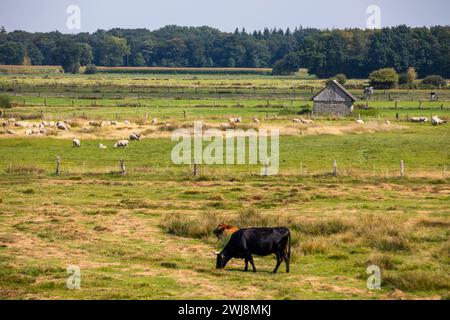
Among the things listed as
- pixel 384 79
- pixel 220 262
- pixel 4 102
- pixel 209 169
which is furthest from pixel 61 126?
pixel 384 79

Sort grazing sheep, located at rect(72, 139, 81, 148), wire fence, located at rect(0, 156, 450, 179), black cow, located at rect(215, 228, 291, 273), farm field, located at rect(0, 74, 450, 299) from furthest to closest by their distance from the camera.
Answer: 1. grazing sheep, located at rect(72, 139, 81, 148)
2. wire fence, located at rect(0, 156, 450, 179)
3. black cow, located at rect(215, 228, 291, 273)
4. farm field, located at rect(0, 74, 450, 299)

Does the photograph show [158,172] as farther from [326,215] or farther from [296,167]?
[326,215]

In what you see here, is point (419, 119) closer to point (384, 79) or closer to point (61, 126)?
point (61, 126)

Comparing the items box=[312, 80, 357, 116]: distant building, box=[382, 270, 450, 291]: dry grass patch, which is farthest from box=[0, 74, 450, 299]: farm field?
box=[312, 80, 357, 116]: distant building

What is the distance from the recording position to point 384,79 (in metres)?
108

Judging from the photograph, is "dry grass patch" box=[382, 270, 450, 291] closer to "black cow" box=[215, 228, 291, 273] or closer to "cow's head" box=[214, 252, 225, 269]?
"black cow" box=[215, 228, 291, 273]

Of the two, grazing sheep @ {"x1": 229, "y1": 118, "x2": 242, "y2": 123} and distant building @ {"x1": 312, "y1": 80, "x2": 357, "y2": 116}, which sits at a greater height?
distant building @ {"x1": 312, "y1": 80, "x2": 357, "y2": 116}

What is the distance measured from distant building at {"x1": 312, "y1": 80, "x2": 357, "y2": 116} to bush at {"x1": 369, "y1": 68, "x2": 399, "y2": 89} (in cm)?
4077

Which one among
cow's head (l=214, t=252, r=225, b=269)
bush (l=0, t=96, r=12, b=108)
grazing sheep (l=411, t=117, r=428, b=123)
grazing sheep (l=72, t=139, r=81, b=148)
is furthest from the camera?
bush (l=0, t=96, r=12, b=108)

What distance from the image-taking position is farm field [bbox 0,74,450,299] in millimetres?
17875

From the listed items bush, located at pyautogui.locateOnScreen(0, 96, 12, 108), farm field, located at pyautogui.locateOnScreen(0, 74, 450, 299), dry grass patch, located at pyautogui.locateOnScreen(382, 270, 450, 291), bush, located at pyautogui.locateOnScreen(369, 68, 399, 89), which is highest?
bush, located at pyautogui.locateOnScreen(369, 68, 399, 89)

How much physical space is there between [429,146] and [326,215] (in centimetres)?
2195

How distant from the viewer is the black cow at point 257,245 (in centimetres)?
1914

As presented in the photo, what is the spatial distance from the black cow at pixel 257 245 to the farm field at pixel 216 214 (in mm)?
350
